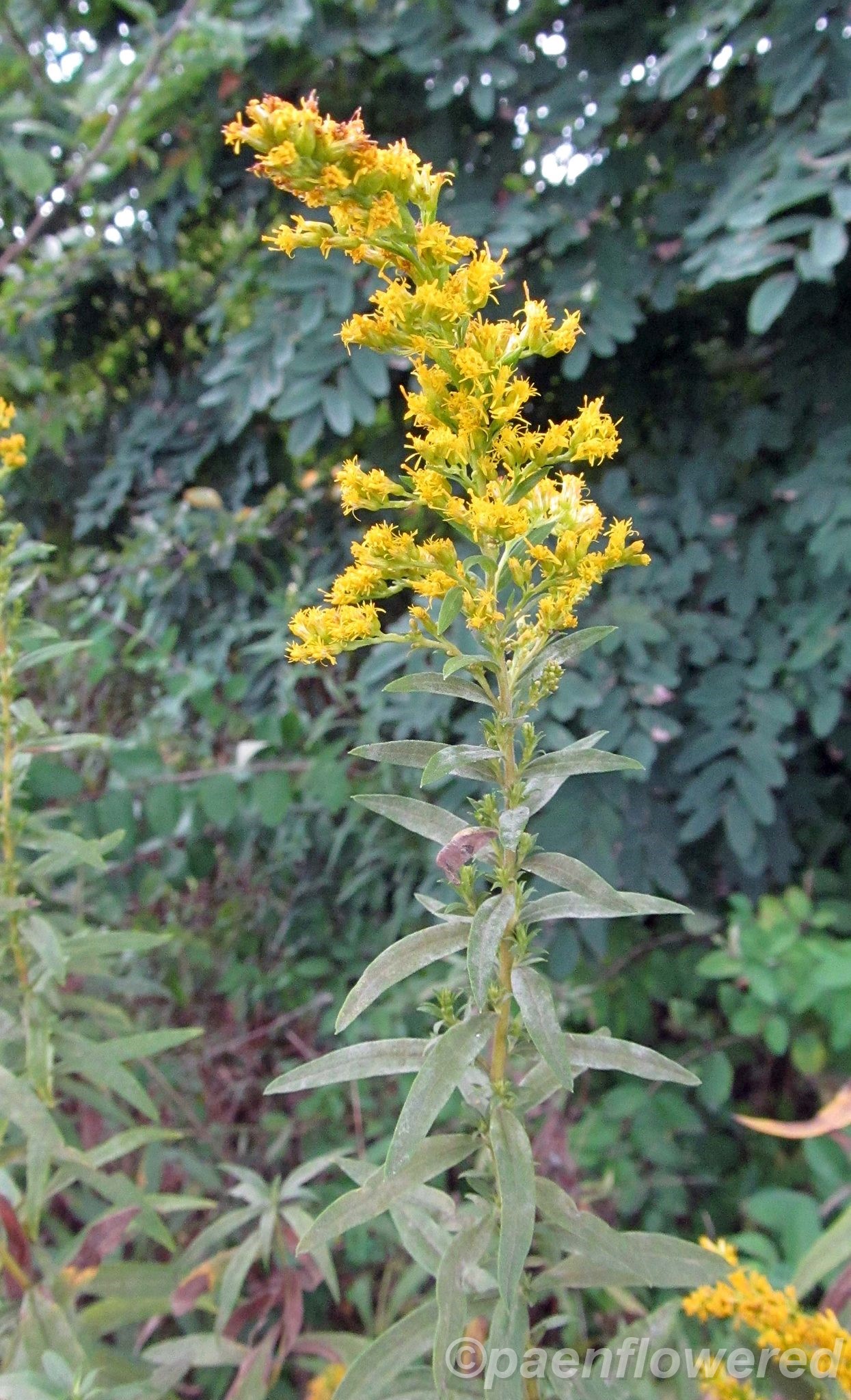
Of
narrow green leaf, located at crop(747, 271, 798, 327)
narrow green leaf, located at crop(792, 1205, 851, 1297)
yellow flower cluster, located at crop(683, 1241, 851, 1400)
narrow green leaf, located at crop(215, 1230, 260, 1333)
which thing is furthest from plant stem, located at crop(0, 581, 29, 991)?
narrow green leaf, located at crop(747, 271, 798, 327)

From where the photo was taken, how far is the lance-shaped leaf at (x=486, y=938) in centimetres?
71

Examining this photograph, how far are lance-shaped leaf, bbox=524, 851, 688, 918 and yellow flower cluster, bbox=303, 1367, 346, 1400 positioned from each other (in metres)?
0.92

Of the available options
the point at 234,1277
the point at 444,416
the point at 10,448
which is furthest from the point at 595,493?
the point at 234,1277

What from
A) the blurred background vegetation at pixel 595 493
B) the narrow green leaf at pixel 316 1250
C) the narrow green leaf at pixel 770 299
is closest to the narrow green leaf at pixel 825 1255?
the blurred background vegetation at pixel 595 493

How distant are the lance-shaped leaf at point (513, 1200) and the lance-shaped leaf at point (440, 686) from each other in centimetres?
36

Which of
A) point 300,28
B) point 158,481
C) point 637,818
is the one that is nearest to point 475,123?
point 300,28

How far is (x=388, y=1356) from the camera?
85 centimetres

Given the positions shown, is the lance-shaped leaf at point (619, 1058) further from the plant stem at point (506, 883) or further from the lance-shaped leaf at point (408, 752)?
the lance-shaped leaf at point (408, 752)

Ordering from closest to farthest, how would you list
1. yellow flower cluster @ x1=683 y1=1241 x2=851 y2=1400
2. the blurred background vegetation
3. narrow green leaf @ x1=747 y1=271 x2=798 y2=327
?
yellow flower cluster @ x1=683 y1=1241 x2=851 y2=1400 → narrow green leaf @ x1=747 y1=271 x2=798 y2=327 → the blurred background vegetation

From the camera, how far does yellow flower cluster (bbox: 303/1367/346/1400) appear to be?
1.33m

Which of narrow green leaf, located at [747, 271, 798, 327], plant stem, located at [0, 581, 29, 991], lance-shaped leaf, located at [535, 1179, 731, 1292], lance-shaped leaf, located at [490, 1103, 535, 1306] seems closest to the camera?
lance-shaped leaf, located at [490, 1103, 535, 1306]

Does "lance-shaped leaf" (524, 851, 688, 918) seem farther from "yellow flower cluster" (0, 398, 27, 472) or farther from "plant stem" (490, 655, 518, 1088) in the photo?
"yellow flower cluster" (0, 398, 27, 472)

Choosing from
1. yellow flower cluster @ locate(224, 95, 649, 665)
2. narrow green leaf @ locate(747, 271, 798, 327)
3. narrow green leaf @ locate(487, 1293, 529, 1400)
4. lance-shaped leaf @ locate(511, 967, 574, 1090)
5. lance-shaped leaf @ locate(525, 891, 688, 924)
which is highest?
narrow green leaf @ locate(747, 271, 798, 327)

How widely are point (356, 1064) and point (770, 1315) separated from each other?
616 mm
